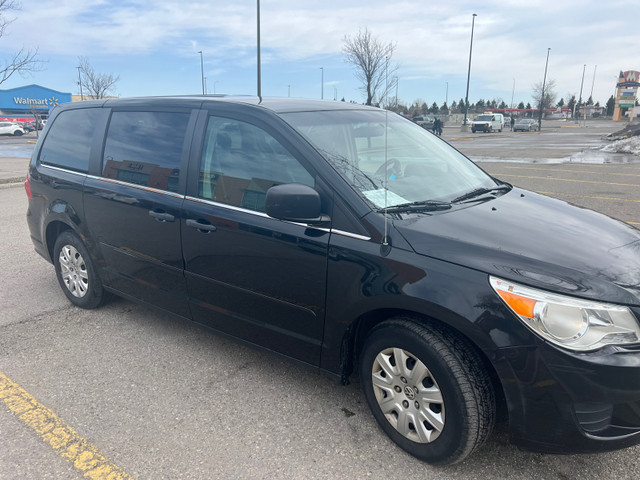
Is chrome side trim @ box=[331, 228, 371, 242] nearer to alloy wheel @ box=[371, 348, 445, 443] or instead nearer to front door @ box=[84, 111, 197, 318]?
alloy wheel @ box=[371, 348, 445, 443]

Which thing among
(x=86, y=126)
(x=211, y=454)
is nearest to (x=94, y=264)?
(x=86, y=126)

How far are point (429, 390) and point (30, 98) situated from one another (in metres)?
75.5

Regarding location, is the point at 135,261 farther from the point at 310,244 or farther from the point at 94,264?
the point at 310,244

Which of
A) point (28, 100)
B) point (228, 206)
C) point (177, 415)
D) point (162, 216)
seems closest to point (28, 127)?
point (28, 100)

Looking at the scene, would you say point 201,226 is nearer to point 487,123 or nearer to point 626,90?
point 487,123

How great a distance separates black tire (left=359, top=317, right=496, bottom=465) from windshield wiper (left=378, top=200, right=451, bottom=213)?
22.2 inches

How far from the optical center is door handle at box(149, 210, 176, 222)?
3.18 meters

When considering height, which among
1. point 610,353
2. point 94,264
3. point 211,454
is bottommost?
point 211,454

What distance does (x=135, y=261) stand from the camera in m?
3.56

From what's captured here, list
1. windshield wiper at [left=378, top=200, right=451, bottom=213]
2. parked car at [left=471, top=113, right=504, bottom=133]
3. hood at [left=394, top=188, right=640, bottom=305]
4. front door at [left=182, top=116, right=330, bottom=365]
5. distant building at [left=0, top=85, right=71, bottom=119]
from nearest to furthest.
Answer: hood at [left=394, top=188, right=640, bottom=305] → windshield wiper at [left=378, top=200, right=451, bottom=213] → front door at [left=182, top=116, right=330, bottom=365] → parked car at [left=471, top=113, right=504, bottom=133] → distant building at [left=0, top=85, right=71, bottom=119]

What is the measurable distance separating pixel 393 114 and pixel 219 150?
1479mm

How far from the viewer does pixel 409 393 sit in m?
2.36

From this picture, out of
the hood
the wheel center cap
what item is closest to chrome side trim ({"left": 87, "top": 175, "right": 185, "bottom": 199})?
the hood

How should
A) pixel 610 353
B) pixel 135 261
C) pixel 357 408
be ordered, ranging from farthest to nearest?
pixel 135 261, pixel 357 408, pixel 610 353
